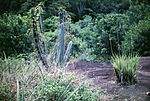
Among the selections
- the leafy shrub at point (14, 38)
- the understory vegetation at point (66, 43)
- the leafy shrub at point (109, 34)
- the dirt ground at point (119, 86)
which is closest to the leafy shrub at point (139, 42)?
the understory vegetation at point (66, 43)

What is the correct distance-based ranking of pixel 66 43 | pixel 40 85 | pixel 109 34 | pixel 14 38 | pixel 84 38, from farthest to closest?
pixel 84 38
pixel 109 34
pixel 14 38
pixel 66 43
pixel 40 85

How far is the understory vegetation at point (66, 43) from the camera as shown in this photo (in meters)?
4.99

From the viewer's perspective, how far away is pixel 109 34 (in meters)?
11.8

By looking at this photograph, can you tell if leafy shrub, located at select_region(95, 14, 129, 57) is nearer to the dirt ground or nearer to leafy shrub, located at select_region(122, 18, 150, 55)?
leafy shrub, located at select_region(122, 18, 150, 55)

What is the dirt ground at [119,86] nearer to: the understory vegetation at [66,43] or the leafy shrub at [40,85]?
the understory vegetation at [66,43]

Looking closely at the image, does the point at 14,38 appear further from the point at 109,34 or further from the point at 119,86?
the point at 119,86

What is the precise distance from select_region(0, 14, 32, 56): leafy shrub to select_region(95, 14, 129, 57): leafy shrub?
3.13 meters

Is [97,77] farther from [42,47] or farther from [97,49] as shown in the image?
[97,49]

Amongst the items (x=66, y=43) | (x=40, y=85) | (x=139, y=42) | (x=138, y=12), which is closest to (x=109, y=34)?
(x=139, y=42)

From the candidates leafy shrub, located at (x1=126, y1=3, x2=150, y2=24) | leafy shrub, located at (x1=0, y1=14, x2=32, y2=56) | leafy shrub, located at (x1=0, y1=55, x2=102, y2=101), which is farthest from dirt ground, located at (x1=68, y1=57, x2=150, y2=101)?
leafy shrub, located at (x1=126, y1=3, x2=150, y2=24)

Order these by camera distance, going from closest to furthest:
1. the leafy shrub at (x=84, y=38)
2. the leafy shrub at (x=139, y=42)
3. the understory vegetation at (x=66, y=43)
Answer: the understory vegetation at (x=66, y=43) < the leafy shrub at (x=139, y=42) < the leafy shrub at (x=84, y=38)

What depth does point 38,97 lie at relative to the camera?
14.5 feet

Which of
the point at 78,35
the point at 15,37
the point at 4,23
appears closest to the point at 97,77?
the point at 15,37

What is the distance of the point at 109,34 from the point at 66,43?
4565mm
